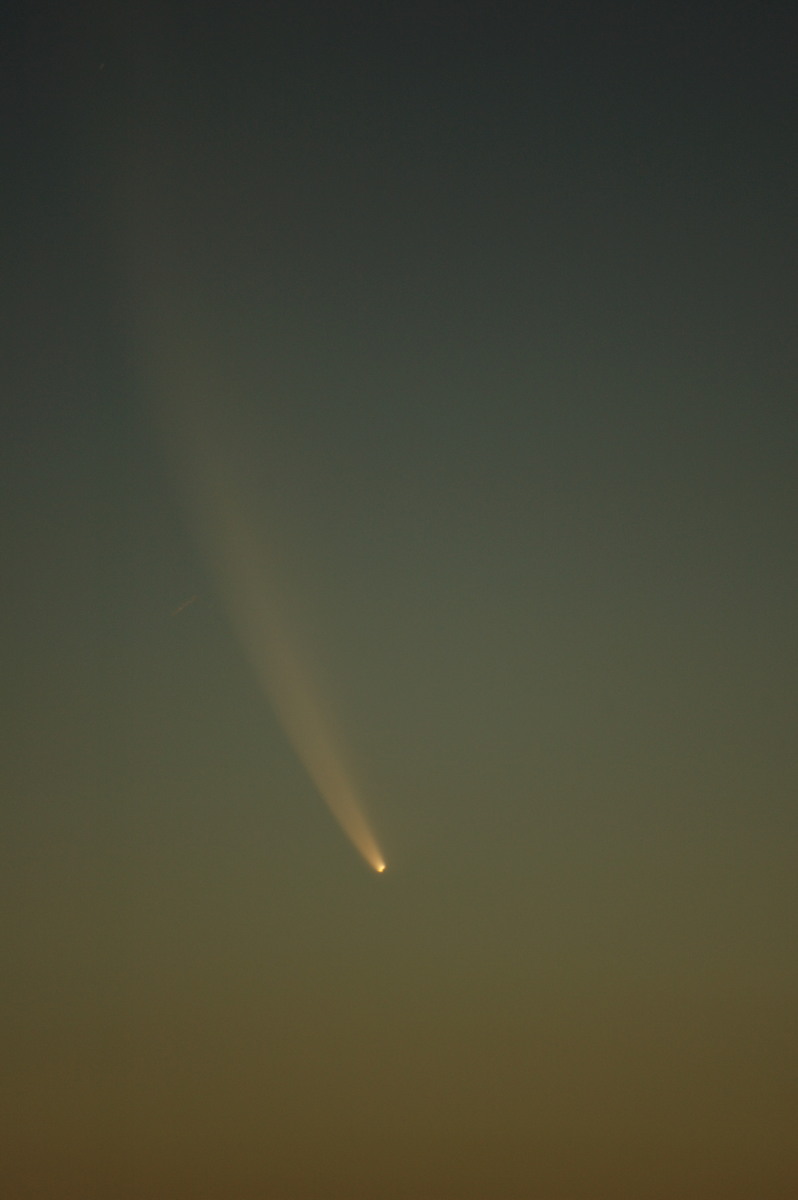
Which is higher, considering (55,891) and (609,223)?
(609,223)

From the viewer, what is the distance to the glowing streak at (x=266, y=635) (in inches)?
71.9

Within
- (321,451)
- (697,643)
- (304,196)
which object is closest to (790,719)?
(697,643)

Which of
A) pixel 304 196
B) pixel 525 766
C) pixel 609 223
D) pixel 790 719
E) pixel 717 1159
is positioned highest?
pixel 304 196

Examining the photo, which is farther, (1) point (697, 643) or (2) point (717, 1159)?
(1) point (697, 643)

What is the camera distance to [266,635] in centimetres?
187

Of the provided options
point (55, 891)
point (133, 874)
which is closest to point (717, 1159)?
point (133, 874)

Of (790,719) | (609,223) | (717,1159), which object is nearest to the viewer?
(717,1159)

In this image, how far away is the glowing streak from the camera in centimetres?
183

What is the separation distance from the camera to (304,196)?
1978 millimetres

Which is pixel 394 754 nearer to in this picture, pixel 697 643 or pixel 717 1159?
pixel 697 643

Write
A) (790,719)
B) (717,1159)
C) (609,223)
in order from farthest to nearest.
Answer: (609,223), (790,719), (717,1159)

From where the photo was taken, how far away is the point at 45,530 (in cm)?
192

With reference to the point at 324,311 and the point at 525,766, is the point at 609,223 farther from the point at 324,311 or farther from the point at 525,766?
the point at 525,766

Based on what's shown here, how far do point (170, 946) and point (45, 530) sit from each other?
32.7 inches
